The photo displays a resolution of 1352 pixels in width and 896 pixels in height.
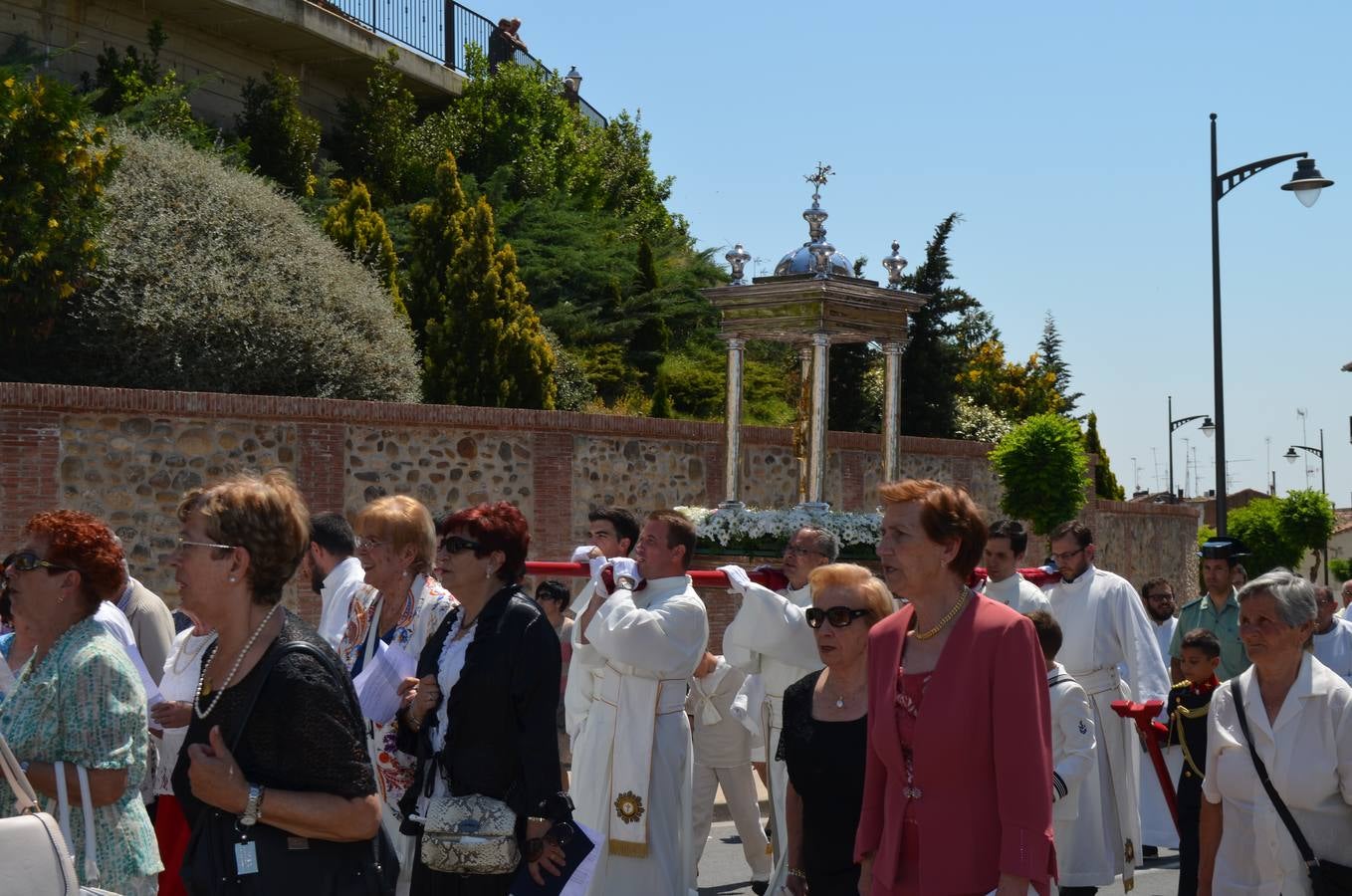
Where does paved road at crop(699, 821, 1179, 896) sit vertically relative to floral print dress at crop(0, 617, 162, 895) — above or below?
below

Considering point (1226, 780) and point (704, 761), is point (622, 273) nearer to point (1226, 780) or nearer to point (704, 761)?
point (704, 761)

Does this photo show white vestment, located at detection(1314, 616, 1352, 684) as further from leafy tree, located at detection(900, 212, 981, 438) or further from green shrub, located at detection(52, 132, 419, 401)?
leafy tree, located at detection(900, 212, 981, 438)

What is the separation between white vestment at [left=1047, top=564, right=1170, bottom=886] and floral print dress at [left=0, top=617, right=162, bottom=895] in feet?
18.8

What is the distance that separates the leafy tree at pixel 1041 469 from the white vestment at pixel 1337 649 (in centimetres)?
1462

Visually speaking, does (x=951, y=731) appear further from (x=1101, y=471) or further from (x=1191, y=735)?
(x=1101, y=471)

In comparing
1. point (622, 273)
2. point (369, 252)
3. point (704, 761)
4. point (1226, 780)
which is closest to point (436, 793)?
point (1226, 780)

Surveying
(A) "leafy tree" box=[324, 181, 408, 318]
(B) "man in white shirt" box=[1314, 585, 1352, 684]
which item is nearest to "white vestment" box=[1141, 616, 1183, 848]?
(B) "man in white shirt" box=[1314, 585, 1352, 684]

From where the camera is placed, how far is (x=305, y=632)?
396 centimetres

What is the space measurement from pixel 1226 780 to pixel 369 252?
19.3m

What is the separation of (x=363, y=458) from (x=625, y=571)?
9720mm

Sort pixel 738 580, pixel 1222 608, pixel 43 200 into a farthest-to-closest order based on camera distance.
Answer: pixel 43 200, pixel 1222 608, pixel 738 580

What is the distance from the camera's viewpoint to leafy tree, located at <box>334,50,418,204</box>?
2986 cm

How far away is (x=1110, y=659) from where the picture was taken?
9602 millimetres

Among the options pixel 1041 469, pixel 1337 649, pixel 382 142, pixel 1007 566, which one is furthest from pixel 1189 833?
pixel 382 142
